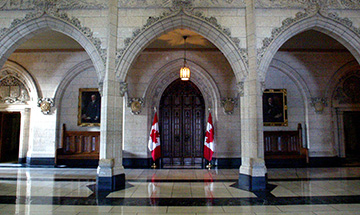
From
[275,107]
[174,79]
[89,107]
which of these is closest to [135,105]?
[174,79]

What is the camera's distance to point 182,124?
31.8 feet

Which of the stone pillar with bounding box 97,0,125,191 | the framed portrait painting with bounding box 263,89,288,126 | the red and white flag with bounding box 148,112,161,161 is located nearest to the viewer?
the stone pillar with bounding box 97,0,125,191

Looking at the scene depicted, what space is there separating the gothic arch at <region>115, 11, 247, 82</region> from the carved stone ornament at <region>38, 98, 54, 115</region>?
15.4 feet

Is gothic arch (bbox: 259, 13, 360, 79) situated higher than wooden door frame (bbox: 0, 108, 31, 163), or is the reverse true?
gothic arch (bbox: 259, 13, 360, 79)

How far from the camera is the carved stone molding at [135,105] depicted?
9.01 metres

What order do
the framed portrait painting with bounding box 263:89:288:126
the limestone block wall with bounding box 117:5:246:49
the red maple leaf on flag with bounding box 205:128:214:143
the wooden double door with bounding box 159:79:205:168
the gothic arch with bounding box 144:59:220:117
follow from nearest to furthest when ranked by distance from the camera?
the limestone block wall with bounding box 117:5:246:49
the red maple leaf on flag with bounding box 205:128:214:143
the gothic arch with bounding box 144:59:220:117
the framed portrait painting with bounding box 263:89:288:126
the wooden double door with bounding box 159:79:205:168

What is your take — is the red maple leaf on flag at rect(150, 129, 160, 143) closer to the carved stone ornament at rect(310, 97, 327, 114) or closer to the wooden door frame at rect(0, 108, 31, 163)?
the wooden door frame at rect(0, 108, 31, 163)

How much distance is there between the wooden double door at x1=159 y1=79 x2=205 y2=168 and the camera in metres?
9.58

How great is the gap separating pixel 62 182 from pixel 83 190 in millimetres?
1209

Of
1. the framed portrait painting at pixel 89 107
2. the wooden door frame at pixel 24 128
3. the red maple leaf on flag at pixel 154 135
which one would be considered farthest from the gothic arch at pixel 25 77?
the red maple leaf on flag at pixel 154 135

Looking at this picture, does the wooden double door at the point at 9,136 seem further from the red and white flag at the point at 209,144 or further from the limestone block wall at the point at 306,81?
the limestone block wall at the point at 306,81

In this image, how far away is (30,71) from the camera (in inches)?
375

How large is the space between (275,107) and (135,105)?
532 cm

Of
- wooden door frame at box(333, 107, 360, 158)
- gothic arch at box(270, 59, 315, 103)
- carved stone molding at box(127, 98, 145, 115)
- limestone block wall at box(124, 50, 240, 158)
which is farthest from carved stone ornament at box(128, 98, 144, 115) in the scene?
wooden door frame at box(333, 107, 360, 158)
